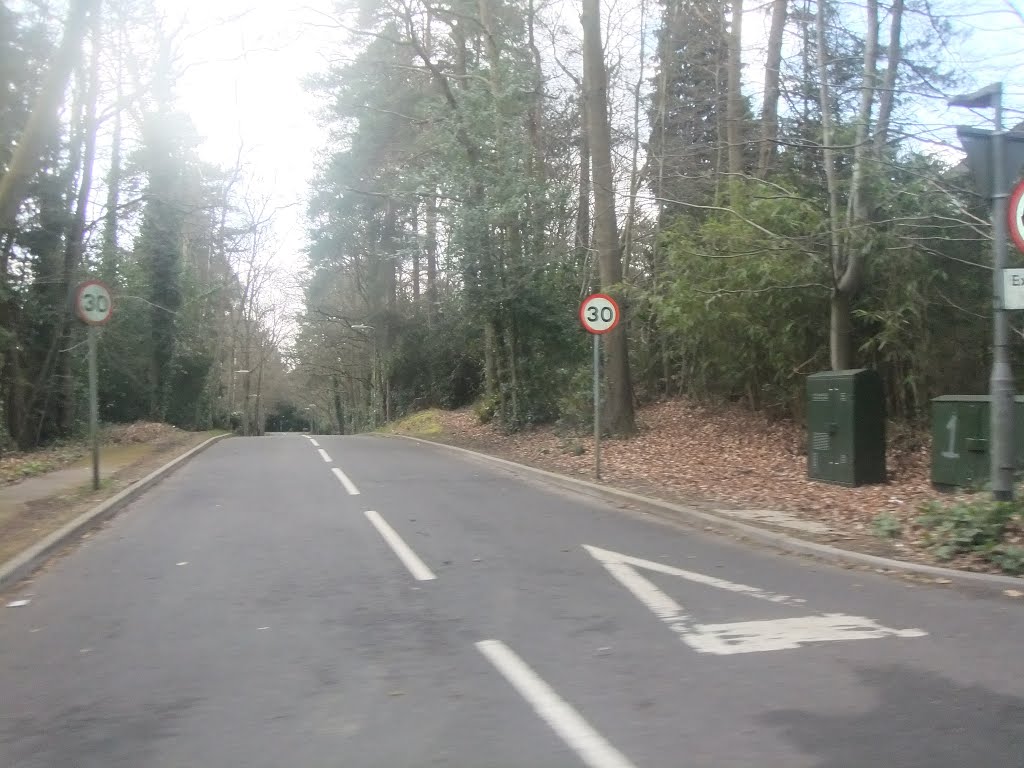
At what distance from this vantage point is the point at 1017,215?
787 cm

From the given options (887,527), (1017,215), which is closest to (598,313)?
(887,527)

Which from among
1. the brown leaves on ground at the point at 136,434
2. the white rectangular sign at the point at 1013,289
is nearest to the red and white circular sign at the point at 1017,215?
the white rectangular sign at the point at 1013,289

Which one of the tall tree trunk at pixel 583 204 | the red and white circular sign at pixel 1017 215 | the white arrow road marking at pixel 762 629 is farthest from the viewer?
the tall tree trunk at pixel 583 204

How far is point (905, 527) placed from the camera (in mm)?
9180

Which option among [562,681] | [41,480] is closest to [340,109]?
[41,480]

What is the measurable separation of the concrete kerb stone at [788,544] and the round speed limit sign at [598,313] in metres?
2.52

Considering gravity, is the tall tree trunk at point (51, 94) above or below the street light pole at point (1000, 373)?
above

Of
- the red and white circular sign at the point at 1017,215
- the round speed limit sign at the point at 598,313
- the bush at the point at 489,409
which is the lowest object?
the bush at the point at 489,409

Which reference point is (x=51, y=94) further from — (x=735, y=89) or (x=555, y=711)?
(x=735, y=89)

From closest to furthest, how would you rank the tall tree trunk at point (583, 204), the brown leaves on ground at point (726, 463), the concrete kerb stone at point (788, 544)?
the concrete kerb stone at point (788, 544) < the brown leaves on ground at point (726, 463) < the tall tree trunk at point (583, 204)

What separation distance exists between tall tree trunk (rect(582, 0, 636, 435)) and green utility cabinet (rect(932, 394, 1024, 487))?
8.32 metres

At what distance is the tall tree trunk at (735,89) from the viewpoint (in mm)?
17047

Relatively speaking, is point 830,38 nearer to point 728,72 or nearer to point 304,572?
point 728,72

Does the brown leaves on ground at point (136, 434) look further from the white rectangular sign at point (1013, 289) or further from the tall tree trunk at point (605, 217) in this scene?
the white rectangular sign at point (1013, 289)
